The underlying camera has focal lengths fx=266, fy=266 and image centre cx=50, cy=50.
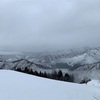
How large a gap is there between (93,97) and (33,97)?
6903mm

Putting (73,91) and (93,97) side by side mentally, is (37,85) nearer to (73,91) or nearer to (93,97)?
(73,91)

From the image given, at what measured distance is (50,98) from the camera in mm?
24484

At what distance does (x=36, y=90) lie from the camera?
85.1 ft

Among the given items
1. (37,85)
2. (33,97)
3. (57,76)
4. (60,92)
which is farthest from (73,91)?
(57,76)

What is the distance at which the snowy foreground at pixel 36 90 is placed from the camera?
2386cm

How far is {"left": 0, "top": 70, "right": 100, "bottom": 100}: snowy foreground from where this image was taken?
78.3 ft

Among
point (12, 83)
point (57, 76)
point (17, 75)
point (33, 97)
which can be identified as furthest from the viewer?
point (57, 76)

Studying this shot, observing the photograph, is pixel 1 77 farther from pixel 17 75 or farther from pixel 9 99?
pixel 9 99

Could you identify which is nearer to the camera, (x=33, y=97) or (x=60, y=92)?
(x=33, y=97)

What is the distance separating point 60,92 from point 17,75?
5948 mm

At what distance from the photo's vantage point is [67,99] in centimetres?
2519

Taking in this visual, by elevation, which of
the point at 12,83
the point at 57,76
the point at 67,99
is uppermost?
the point at 57,76

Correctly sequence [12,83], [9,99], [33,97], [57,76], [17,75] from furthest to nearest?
1. [57,76]
2. [17,75]
3. [12,83]
4. [33,97]
5. [9,99]

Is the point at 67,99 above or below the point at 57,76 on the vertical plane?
below
